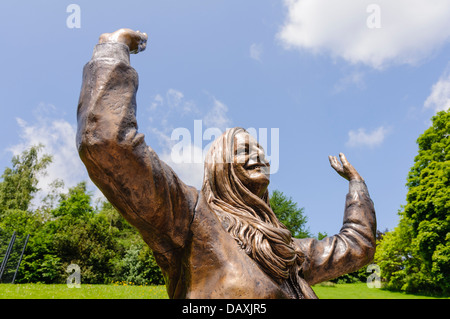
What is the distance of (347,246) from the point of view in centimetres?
278

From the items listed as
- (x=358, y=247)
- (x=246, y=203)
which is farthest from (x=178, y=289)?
(x=358, y=247)

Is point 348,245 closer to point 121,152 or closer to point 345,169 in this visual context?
point 345,169

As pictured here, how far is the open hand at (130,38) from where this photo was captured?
1.97 meters

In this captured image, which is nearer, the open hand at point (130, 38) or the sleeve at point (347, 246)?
the open hand at point (130, 38)

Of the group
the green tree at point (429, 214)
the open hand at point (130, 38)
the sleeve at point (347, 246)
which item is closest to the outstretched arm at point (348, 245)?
the sleeve at point (347, 246)

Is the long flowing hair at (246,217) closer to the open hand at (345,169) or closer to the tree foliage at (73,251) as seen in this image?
the open hand at (345,169)

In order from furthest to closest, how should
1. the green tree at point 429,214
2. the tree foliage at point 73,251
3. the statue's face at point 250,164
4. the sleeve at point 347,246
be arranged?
the tree foliage at point 73,251
the green tree at point 429,214
the sleeve at point 347,246
the statue's face at point 250,164

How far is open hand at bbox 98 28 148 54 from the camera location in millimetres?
1968

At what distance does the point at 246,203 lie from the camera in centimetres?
250

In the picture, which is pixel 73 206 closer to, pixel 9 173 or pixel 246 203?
pixel 9 173

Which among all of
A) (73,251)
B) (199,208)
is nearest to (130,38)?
(199,208)

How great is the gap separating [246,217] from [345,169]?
144 cm

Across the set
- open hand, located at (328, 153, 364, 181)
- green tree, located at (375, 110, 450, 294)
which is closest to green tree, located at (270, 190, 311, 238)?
green tree, located at (375, 110, 450, 294)
